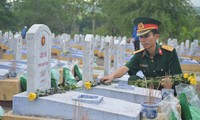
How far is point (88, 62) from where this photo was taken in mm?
6043

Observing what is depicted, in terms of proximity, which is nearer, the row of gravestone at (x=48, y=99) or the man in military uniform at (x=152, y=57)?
the row of gravestone at (x=48, y=99)

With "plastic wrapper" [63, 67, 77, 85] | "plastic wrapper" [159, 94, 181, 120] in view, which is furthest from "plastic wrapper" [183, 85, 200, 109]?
"plastic wrapper" [63, 67, 77, 85]

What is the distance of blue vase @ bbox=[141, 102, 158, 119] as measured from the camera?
12.8 ft

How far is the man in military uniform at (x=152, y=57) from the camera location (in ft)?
15.9

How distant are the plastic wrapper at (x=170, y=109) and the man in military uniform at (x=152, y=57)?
1.12m

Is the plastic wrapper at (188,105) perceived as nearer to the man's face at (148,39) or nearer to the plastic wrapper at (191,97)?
the plastic wrapper at (191,97)

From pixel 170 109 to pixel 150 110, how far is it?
0.83ft

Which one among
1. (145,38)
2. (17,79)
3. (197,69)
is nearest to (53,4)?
(197,69)

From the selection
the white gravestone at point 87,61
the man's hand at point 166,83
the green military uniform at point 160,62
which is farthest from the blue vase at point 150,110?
the white gravestone at point 87,61

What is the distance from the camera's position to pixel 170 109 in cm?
376

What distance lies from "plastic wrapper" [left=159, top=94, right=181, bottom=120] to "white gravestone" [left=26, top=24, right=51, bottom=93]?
4.98 ft

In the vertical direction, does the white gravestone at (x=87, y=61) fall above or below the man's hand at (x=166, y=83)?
above

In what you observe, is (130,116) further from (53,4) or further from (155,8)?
(53,4)

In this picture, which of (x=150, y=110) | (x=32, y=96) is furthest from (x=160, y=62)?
(x=32, y=96)
